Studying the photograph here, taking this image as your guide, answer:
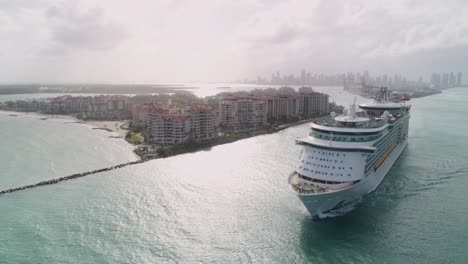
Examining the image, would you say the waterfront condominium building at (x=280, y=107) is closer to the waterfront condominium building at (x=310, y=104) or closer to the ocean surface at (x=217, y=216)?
the waterfront condominium building at (x=310, y=104)

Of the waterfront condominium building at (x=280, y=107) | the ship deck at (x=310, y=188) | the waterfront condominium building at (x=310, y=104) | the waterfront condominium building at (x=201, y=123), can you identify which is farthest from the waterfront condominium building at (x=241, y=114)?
the ship deck at (x=310, y=188)

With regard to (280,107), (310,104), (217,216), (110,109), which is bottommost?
(217,216)

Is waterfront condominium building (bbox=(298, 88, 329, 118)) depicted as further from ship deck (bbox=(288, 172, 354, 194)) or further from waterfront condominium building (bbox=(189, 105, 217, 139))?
ship deck (bbox=(288, 172, 354, 194))

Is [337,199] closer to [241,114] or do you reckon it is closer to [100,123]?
[241,114]

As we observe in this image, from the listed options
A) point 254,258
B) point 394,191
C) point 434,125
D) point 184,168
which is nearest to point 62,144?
point 184,168

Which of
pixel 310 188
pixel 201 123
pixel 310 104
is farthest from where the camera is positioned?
pixel 310 104

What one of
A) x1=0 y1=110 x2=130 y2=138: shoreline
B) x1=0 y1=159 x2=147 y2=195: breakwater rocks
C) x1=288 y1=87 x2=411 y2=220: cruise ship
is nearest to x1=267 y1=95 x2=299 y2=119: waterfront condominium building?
x1=0 y1=110 x2=130 y2=138: shoreline

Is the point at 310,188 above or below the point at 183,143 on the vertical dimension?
above

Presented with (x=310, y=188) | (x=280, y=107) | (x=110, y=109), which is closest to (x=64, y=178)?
(x=310, y=188)
